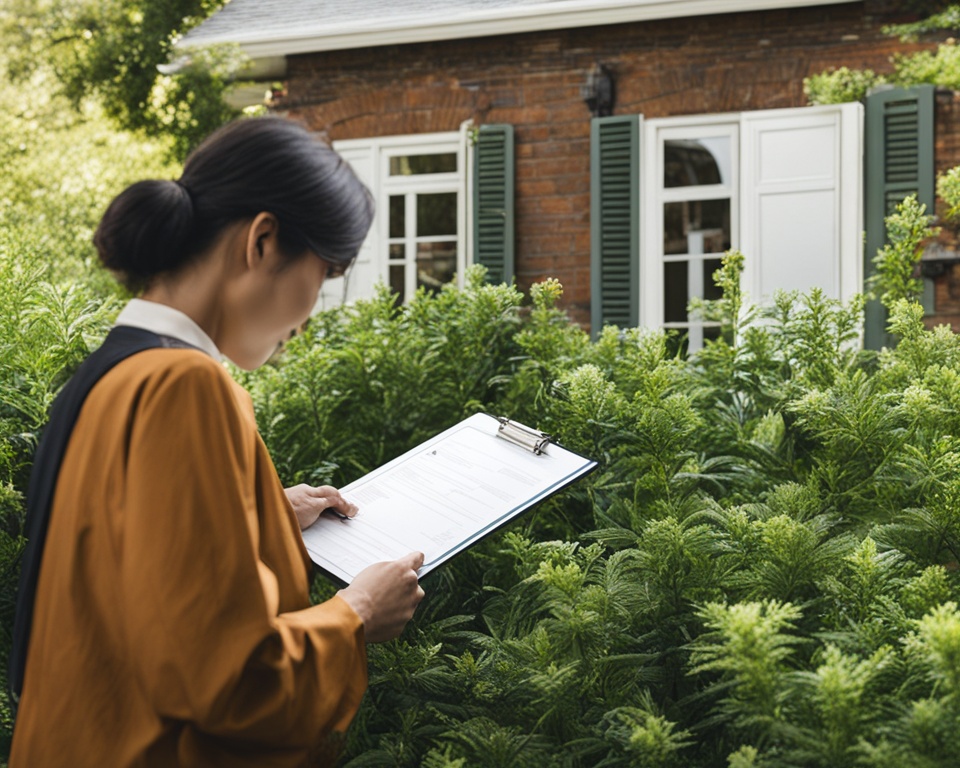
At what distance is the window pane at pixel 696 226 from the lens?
802 centimetres

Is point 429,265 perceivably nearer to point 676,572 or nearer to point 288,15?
point 288,15

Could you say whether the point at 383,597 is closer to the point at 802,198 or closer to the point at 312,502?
the point at 312,502

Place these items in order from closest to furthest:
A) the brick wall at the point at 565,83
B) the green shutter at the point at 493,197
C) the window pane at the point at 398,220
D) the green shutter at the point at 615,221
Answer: the brick wall at the point at 565,83
the green shutter at the point at 615,221
the green shutter at the point at 493,197
the window pane at the point at 398,220

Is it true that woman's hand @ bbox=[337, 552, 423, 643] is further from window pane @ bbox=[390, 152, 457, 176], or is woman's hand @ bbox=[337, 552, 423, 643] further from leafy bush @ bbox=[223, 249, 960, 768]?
window pane @ bbox=[390, 152, 457, 176]

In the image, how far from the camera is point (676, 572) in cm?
217

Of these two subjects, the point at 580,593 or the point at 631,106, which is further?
the point at 631,106

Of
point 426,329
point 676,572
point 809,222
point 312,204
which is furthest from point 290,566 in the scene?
point 809,222

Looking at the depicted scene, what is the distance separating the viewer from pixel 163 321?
5.08 ft

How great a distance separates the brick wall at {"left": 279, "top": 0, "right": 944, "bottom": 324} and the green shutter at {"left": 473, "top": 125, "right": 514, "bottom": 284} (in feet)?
0.55

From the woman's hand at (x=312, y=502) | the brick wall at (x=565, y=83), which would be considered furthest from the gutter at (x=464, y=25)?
the woman's hand at (x=312, y=502)

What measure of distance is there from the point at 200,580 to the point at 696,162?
737 centimetres

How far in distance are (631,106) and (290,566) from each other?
7.27 m

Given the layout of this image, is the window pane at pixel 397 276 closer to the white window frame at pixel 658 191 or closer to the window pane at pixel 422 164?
the window pane at pixel 422 164

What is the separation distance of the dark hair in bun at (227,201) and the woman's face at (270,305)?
0.04 m
